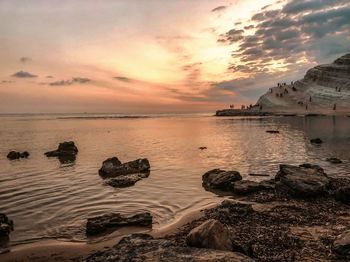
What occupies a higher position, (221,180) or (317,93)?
(317,93)

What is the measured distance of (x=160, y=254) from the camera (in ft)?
30.5

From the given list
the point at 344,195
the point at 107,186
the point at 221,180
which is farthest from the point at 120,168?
the point at 344,195

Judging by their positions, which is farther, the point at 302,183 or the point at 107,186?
the point at 107,186

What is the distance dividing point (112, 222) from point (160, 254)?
6226mm

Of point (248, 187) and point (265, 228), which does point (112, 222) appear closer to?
point (265, 228)

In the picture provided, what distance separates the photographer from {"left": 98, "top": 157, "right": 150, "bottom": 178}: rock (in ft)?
90.6

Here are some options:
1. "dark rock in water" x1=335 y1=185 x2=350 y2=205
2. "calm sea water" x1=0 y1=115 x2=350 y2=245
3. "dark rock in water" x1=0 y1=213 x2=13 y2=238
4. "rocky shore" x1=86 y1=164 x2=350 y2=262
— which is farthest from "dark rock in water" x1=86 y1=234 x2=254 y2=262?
"dark rock in water" x1=335 y1=185 x2=350 y2=205

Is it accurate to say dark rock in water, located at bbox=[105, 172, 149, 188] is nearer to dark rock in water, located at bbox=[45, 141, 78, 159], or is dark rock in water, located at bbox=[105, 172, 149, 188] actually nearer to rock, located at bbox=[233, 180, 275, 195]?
rock, located at bbox=[233, 180, 275, 195]

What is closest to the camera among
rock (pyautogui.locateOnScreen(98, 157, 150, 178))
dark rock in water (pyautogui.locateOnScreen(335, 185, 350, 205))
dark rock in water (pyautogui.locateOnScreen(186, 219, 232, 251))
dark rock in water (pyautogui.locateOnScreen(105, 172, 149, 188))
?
dark rock in water (pyautogui.locateOnScreen(186, 219, 232, 251))

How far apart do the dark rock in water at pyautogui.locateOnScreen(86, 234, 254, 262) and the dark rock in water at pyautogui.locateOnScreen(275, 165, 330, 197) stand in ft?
36.3

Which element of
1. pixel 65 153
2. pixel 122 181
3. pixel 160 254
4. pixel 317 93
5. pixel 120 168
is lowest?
pixel 122 181

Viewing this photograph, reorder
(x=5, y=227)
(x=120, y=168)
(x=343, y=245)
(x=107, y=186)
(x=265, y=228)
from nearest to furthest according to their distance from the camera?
(x=343, y=245) → (x=265, y=228) → (x=5, y=227) → (x=107, y=186) → (x=120, y=168)

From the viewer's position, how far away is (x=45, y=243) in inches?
532

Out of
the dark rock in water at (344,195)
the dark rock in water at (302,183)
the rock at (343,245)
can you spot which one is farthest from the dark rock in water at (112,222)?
the dark rock in water at (344,195)
